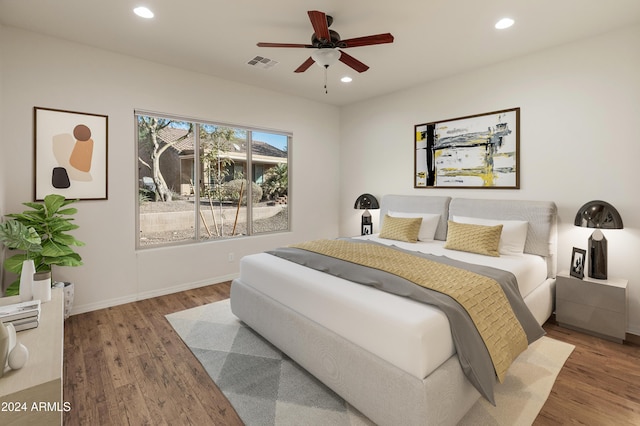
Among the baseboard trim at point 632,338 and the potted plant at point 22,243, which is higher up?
the potted plant at point 22,243

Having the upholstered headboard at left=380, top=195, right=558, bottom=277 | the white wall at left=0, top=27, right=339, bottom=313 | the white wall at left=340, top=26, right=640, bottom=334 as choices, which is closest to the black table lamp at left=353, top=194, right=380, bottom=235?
the upholstered headboard at left=380, top=195, right=558, bottom=277

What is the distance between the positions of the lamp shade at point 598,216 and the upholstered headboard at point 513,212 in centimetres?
29

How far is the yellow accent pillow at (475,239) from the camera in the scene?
3.08 m

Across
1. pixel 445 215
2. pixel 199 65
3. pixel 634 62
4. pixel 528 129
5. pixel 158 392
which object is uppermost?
pixel 199 65

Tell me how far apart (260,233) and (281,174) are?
0.98 metres

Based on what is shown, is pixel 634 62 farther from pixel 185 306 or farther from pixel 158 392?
pixel 185 306

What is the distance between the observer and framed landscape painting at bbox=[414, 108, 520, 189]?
3554 millimetres

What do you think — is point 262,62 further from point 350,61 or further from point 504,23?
point 504,23

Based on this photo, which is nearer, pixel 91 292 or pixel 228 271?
pixel 91 292

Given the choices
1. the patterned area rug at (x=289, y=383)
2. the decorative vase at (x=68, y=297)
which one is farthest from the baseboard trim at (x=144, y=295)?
the patterned area rug at (x=289, y=383)

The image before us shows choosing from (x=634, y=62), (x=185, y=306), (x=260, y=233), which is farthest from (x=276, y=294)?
(x=634, y=62)

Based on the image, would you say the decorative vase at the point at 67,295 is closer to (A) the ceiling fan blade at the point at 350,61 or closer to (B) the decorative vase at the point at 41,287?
(B) the decorative vase at the point at 41,287

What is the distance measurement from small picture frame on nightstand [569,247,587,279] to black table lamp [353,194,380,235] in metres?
2.43

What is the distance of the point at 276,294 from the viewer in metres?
2.54
